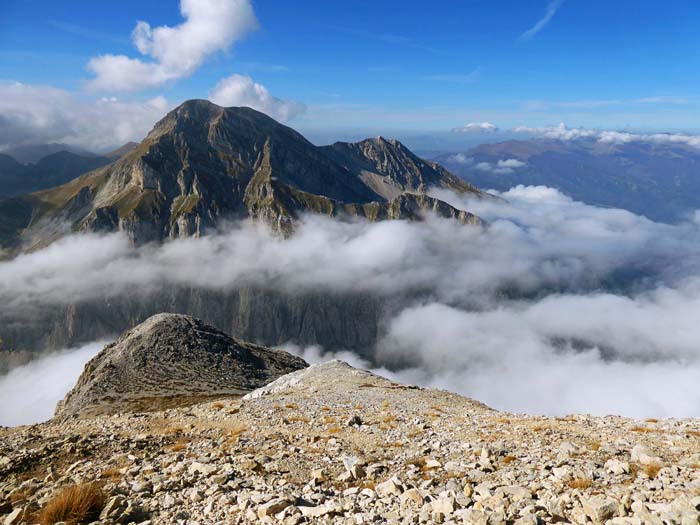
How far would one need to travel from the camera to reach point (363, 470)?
15555mm

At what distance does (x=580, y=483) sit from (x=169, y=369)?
77.9 meters

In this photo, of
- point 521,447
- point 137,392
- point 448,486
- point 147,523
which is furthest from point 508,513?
point 137,392

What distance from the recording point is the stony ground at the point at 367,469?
11.3 m

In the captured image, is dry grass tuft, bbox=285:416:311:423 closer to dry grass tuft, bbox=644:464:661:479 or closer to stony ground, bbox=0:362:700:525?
stony ground, bbox=0:362:700:525

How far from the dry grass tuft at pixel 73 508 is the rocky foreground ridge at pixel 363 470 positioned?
0.09 meters

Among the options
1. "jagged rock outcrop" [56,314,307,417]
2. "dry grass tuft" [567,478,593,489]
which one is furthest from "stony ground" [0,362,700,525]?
"jagged rock outcrop" [56,314,307,417]

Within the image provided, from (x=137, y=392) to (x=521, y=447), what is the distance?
220 feet

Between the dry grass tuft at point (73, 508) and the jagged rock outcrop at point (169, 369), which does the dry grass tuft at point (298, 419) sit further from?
the jagged rock outcrop at point (169, 369)

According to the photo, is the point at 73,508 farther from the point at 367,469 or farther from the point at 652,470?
the point at 652,470

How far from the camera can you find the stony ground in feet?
37.2

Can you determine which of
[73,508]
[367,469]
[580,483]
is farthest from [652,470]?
[73,508]

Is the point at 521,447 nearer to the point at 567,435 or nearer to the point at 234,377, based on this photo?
the point at 567,435

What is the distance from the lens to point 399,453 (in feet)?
60.7

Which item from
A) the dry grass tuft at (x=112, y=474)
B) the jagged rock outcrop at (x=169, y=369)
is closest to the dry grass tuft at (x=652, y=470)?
the dry grass tuft at (x=112, y=474)
